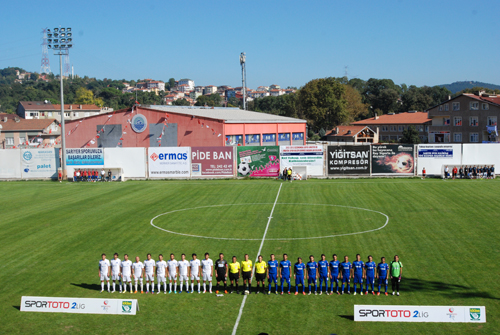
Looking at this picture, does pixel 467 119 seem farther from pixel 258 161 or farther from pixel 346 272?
pixel 346 272

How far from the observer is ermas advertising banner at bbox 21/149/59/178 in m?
46.5

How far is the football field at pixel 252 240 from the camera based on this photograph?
44.9ft

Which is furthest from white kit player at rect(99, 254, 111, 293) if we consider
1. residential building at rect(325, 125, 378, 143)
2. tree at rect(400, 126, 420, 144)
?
residential building at rect(325, 125, 378, 143)

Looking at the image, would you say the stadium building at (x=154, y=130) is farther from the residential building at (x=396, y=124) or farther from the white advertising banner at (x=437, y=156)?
the residential building at (x=396, y=124)

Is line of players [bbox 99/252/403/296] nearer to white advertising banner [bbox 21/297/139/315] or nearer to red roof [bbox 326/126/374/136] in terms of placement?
white advertising banner [bbox 21/297/139/315]

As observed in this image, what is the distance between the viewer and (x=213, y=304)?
14930mm

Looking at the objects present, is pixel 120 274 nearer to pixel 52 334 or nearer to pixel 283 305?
pixel 52 334

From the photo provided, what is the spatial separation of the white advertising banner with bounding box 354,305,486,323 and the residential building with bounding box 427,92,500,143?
70.4 metres

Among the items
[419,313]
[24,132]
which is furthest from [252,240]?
[24,132]

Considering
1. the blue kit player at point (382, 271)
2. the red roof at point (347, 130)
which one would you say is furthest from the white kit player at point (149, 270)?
the red roof at point (347, 130)

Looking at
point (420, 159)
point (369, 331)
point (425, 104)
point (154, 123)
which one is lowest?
point (369, 331)

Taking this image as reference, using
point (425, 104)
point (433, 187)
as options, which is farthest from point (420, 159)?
point (425, 104)

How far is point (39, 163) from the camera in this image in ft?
153

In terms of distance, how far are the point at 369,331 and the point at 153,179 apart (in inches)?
1361
